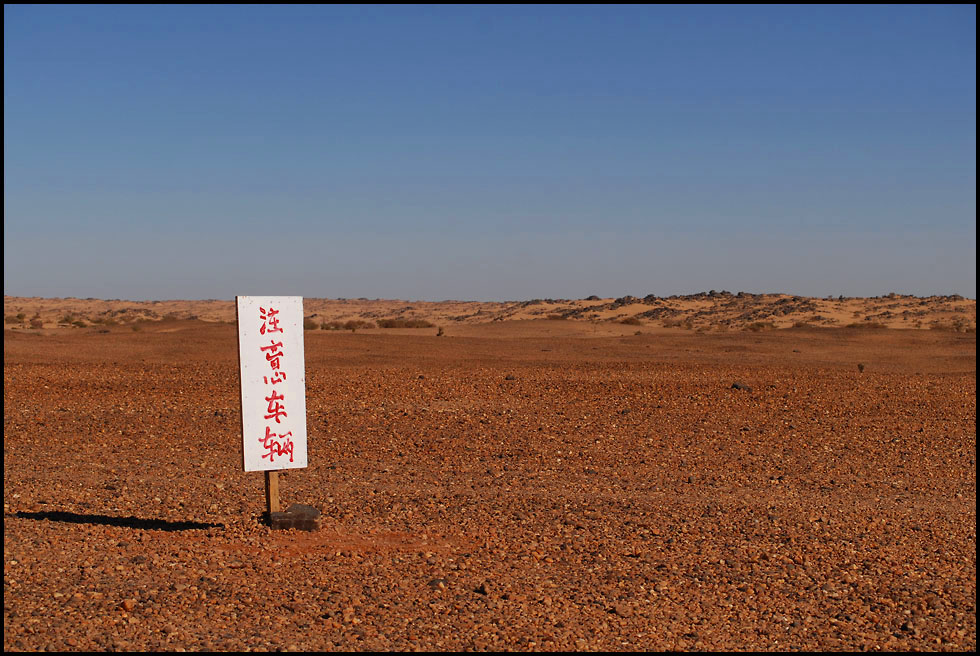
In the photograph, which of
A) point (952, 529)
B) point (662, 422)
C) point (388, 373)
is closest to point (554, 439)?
point (662, 422)

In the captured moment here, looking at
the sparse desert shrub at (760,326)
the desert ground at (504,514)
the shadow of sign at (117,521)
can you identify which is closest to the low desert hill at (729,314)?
the sparse desert shrub at (760,326)

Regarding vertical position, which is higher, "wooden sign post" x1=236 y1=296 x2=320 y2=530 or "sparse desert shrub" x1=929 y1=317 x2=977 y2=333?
"wooden sign post" x1=236 y1=296 x2=320 y2=530

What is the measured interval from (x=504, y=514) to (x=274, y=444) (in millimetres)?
2062

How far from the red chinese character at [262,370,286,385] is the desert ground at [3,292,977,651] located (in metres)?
1.14

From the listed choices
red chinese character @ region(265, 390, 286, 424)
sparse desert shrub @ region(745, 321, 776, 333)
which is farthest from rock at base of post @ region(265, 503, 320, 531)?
sparse desert shrub @ region(745, 321, 776, 333)

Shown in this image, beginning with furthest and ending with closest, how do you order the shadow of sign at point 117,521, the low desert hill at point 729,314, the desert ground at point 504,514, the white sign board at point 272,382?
the low desert hill at point 729,314 < the shadow of sign at point 117,521 < the white sign board at point 272,382 < the desert ground at point 504,514

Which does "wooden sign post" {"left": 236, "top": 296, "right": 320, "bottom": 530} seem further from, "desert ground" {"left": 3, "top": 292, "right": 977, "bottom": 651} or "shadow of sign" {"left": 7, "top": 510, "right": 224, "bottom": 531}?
"shadow of sign" {"left": 7, "top": 510, "right": 224, "bottom": 531}

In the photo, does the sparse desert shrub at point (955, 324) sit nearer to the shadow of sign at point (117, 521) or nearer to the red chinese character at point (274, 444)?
the red chinese character at point (274, 444)

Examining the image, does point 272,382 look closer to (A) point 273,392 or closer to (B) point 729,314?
(A) point 273,392

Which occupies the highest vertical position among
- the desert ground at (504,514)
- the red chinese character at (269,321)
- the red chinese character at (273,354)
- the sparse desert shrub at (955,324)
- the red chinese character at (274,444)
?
the red chinese character at (269,321)

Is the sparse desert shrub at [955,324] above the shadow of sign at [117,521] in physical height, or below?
above

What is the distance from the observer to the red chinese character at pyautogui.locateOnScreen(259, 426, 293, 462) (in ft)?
24.5

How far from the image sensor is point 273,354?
7.45m

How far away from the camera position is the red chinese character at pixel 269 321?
24.2ft
